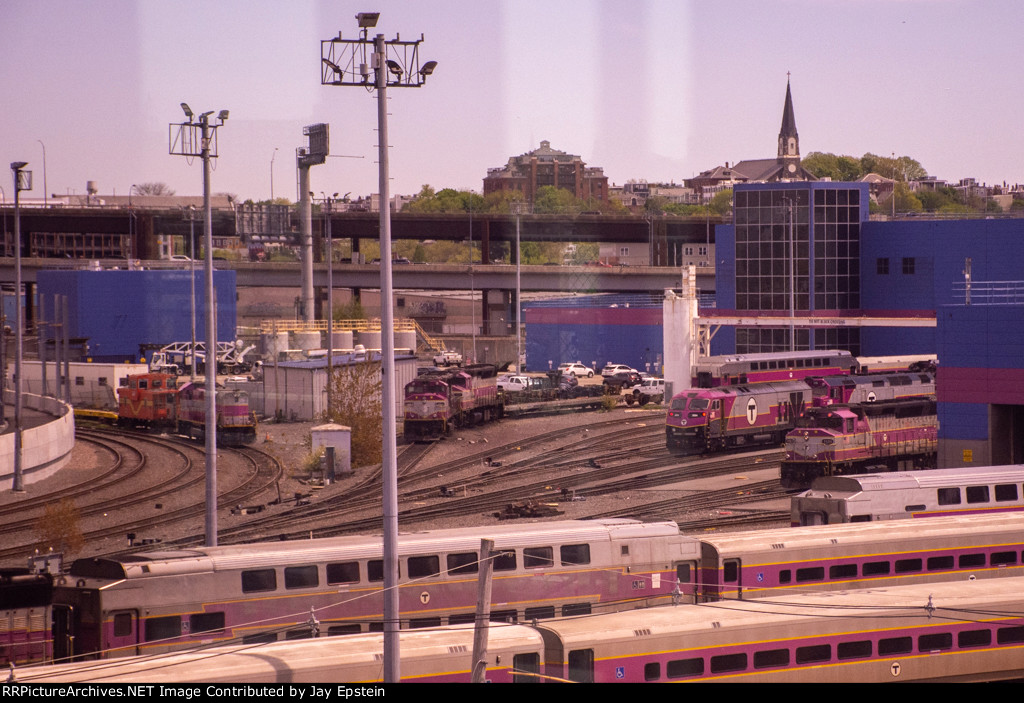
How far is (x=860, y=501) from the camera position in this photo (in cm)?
1695

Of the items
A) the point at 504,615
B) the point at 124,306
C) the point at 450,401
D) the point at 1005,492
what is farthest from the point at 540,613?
the point at 124,306

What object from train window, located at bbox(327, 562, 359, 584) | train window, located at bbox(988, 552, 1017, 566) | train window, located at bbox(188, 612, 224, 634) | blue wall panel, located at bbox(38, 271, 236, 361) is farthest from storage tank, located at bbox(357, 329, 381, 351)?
train window, located at bbox(188, 612, 224, 634)

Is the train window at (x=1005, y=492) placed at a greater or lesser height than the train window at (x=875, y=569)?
greater

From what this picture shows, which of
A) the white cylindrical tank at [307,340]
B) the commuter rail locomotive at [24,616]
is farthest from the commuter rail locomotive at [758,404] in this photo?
the commuter rail locomotive at [24,616]

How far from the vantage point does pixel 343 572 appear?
12727mm

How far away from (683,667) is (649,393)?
89.0 ft

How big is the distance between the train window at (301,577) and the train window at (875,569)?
7.86 meters

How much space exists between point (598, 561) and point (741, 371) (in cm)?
1959

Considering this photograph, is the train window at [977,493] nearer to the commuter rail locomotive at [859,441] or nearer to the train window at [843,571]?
the train window at [843,571]

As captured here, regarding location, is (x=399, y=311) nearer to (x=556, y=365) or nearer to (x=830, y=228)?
(x=556, y=365)

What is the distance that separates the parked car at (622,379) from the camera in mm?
42031

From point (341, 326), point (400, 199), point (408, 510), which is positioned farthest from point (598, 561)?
point (341, 326)

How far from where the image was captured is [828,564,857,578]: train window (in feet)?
48.2

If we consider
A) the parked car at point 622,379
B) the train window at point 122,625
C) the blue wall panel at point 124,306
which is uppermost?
the blue wall panel at point 124,306
